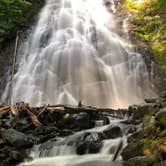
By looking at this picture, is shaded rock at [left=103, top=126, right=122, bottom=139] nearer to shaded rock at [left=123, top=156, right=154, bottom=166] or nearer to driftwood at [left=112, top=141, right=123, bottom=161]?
driftwood at [left=112, top=141, right=123, bottom=161]

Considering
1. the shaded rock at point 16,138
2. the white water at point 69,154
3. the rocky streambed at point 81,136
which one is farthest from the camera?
the shaded rock at point 16,138

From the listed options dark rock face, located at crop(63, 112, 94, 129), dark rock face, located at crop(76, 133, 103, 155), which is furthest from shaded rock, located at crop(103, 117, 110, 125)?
dark rock face, located at crop(76, 133, 103, 155)

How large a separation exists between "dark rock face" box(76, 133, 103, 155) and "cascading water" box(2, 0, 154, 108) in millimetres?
6853

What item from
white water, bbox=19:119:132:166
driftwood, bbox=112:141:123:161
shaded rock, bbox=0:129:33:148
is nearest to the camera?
driftwood, bbox=112:141:123:161

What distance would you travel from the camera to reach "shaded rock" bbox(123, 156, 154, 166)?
300 inches

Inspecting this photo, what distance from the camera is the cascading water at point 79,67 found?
59.6 feet

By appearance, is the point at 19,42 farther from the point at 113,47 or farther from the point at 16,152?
the point at 16,152

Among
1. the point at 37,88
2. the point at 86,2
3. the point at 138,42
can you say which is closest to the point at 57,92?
the point at 37,88

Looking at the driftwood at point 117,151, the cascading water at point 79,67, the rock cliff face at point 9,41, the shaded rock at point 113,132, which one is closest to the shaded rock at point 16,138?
the shaded rock at point 113,132

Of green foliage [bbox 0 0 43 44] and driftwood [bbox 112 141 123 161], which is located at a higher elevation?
green foliage [bbox 0 0 43 44]

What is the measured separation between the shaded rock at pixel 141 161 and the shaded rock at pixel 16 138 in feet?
13.6

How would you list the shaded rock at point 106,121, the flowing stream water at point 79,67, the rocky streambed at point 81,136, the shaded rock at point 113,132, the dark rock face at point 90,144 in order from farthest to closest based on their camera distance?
1. the flowing stream water at point 79,67
2. the shaded rock at point 106,121
3. the shaded rock at point 113,132
4. the dark rock face at point 90,144
5. the rocky streambed at point 81,136

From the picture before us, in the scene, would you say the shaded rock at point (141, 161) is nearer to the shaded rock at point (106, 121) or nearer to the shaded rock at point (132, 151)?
the shaded rock at point (132, 151)

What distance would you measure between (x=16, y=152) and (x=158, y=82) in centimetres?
1004
